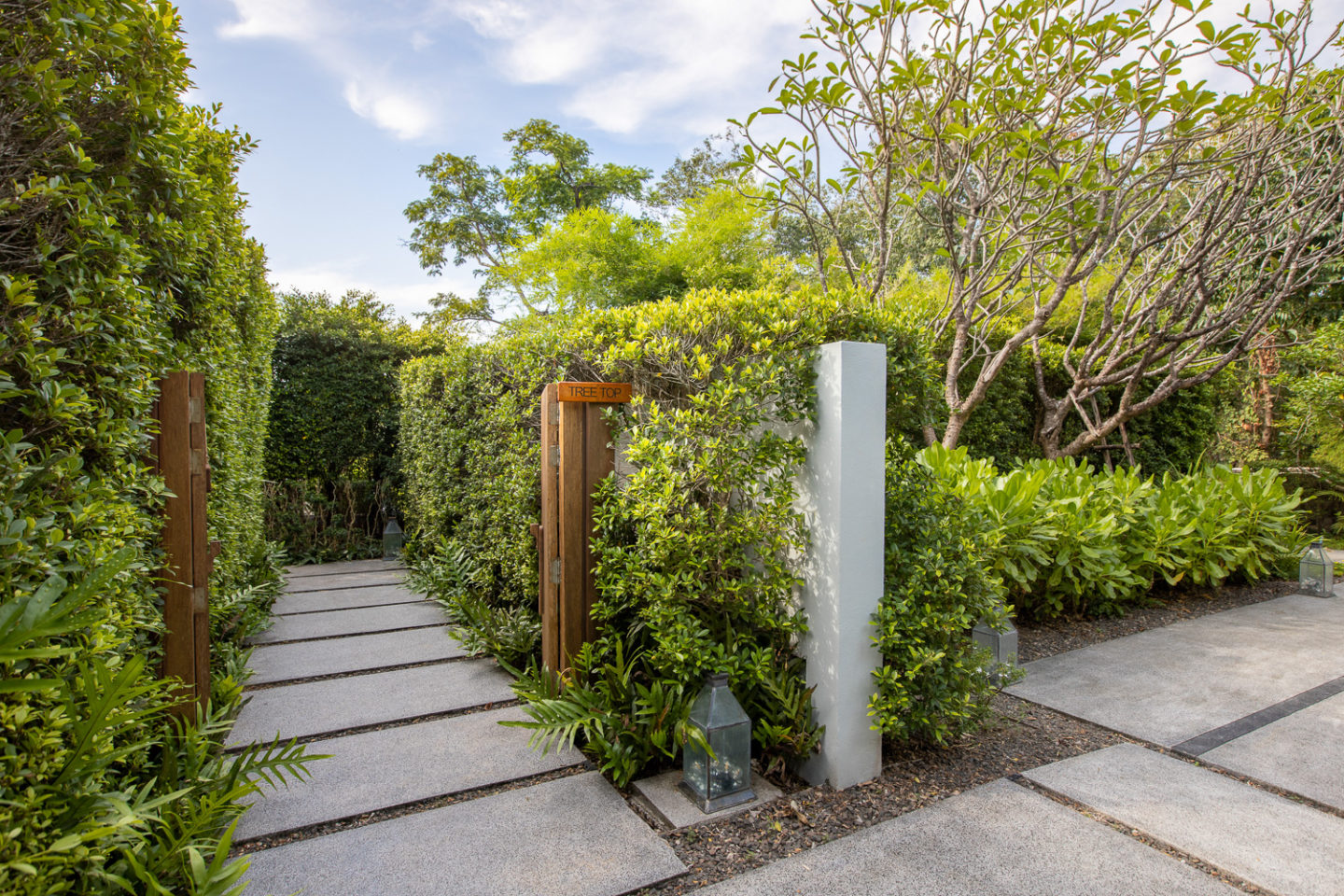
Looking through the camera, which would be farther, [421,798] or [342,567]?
[342,567]

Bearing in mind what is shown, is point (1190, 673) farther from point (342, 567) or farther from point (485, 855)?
point (342, 567)

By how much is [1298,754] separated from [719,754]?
7.97 ft

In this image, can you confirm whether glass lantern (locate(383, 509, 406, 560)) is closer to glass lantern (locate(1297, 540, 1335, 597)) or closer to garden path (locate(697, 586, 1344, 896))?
garden path (locate(697, 586, 1344, 896))

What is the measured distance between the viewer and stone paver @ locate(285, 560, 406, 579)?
6.74 metres

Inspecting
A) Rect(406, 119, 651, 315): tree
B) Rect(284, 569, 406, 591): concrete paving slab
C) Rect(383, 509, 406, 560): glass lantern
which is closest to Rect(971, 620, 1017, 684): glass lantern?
Rect(284, 569, 406, 591): concrete paving slab

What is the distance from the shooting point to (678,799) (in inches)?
93.8

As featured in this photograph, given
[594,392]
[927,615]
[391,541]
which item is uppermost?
[594,392]

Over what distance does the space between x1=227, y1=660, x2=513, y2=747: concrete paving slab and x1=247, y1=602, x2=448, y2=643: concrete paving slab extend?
38.0 inches

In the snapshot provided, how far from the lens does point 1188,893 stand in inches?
73.6

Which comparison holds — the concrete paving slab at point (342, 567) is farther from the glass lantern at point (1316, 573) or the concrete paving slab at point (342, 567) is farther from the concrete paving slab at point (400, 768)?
the glass lantern at point (1316, 573)

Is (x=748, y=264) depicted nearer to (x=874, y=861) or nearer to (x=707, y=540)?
(x=707, y=540)

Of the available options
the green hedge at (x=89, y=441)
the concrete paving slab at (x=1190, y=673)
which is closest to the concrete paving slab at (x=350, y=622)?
the green hedge at (x=89, y=441)

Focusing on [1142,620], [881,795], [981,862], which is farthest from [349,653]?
[1142,620]

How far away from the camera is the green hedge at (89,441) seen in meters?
1.28
